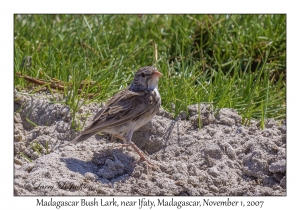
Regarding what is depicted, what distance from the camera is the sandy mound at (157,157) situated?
18.1 feet

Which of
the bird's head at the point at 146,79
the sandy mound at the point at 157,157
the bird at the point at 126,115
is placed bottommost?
the sandy mound at the point at 157,157

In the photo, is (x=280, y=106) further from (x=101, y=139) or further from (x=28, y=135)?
(x=28, y=135)

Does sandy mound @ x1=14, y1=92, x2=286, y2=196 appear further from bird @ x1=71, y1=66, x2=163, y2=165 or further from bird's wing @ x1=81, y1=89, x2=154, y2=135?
bird's wing @ x1=81, y1=89, x2=154, y2=135

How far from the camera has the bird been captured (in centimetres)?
587

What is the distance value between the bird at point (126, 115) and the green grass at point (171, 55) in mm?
393

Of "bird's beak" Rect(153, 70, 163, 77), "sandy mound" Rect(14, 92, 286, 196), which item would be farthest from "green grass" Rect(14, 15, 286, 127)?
"bird's beak" Rect(153, 70, 163, 77)

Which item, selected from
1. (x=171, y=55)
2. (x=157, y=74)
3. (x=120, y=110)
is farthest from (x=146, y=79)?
(x=171, y=55)

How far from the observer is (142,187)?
555cm

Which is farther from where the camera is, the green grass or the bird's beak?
the green grass

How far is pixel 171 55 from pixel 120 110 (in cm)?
260

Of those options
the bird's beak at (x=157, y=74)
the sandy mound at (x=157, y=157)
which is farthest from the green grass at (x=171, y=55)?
the bird's beak at (x=157, y=74)

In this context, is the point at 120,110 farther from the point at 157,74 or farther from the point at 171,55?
the point at 171,55

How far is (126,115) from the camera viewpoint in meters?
6.04

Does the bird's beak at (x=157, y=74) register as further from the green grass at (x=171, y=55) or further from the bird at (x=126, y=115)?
the green grass at (x=171, y=55)
